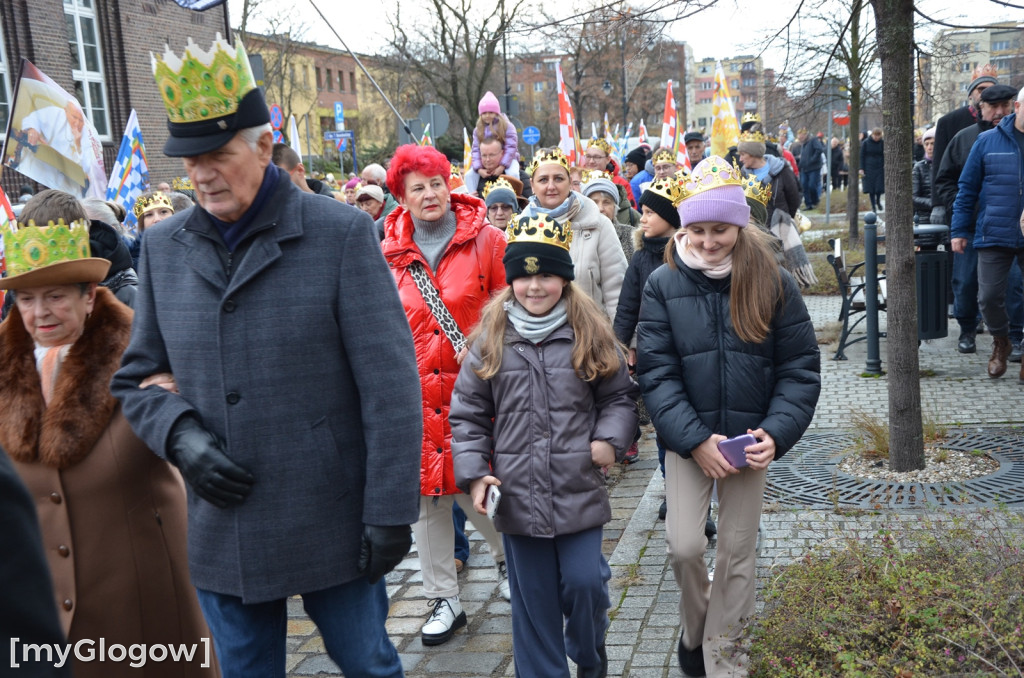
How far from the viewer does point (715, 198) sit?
12.7ft

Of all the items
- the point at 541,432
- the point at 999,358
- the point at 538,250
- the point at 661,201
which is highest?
the point at 661,201

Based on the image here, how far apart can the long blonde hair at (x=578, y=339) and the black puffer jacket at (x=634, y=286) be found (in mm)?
1480

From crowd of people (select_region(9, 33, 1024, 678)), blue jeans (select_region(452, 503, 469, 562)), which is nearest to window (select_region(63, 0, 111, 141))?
crowd of people (select_region(9, 33, 1024, 678))

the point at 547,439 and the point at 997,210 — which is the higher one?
the point at 997,210

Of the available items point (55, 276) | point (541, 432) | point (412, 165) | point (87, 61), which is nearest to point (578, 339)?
point (541, 432)

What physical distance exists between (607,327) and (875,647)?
1446 mm

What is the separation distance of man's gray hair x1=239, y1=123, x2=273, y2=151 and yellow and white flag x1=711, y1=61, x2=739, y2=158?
8.13 meters

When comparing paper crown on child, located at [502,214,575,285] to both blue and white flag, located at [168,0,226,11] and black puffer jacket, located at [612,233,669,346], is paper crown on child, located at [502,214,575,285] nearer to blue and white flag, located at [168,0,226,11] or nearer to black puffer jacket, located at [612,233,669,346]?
black puffer jacket, located at [612,233,669,346]

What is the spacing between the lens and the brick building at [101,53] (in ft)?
80.3

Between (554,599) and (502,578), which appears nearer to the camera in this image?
(554,599)

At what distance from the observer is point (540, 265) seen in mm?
3863

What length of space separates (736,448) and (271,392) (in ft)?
5.76

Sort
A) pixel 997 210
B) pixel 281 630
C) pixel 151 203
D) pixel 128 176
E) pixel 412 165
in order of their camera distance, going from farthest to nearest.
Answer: pixel 128 176
pixel 997 210
pixel 151 203
pixel 412 165
pixel 281 630

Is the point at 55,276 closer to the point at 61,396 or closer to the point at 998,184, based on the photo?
the point at 61,396
